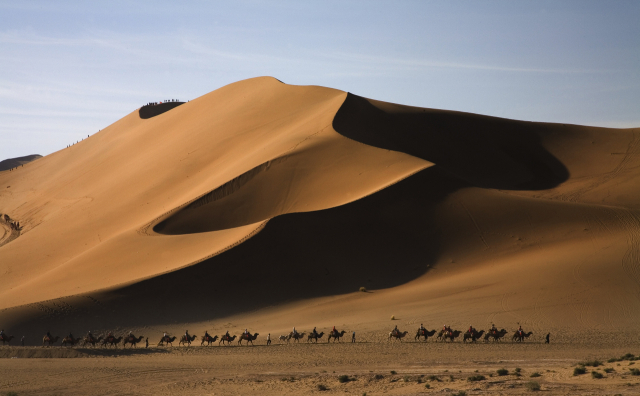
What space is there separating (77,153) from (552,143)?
47.4 meters

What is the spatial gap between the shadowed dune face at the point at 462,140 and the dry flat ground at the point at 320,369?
21682mm

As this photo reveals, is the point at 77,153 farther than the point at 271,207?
Yes

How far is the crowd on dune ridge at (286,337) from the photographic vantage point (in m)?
23.8

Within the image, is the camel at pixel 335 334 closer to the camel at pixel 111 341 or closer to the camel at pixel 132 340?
the camel at pixel 132 340

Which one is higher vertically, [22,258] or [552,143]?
[552,143]

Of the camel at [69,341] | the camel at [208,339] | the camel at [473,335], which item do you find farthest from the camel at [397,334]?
the camel at [69,341]

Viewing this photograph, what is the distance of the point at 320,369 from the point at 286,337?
443 centimetres

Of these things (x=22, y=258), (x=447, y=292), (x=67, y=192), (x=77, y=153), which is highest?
(x=77, y=153)

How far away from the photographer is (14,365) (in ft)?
70.2

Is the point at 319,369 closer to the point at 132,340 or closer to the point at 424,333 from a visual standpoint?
the point at 424,333

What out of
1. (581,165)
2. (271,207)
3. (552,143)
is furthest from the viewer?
(552,143)

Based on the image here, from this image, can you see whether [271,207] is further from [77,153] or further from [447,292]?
[77,153]

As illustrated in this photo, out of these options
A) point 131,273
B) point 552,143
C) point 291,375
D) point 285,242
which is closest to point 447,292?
point 285,242

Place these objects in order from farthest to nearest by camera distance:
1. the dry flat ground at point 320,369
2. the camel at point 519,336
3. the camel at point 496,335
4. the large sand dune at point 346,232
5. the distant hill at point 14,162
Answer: the distant hill at point 14,162, the large sand dune at point 346,232, the camel at point 496,335, the camel at point 519,336, the dry flat ground at point 320,369
